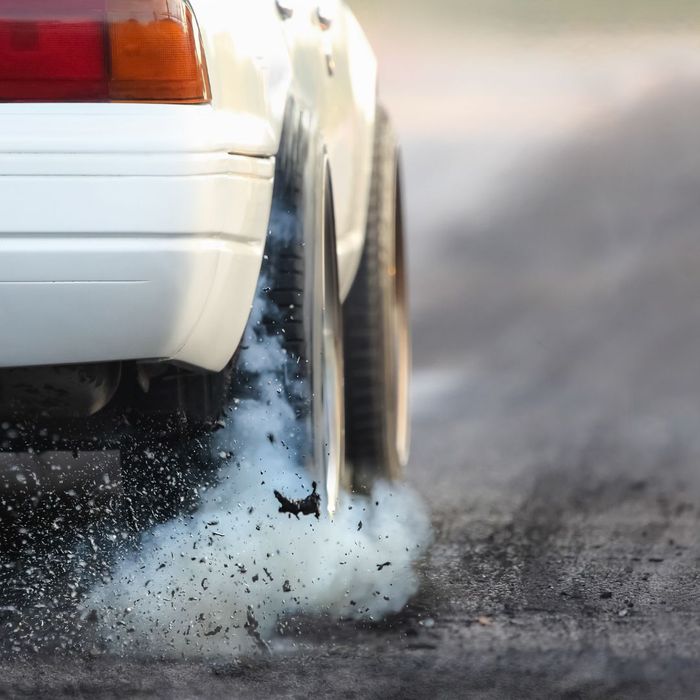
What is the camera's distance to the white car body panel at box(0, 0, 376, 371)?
249cm

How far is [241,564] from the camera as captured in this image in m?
3.07

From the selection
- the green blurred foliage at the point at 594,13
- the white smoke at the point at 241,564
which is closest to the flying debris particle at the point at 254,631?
the white smoke at the point at 241,564

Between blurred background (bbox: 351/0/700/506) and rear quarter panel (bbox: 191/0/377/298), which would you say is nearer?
rear quarter panel (bbox: 191/0/377/298)

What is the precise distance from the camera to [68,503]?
11.2 ft

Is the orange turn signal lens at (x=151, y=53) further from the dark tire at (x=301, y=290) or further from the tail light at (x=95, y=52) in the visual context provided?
the dark tire at (x=301, y=290)

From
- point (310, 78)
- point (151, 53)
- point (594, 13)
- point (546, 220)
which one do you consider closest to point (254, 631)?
point (151, 53)

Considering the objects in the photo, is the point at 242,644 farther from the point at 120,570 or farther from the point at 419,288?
the point at 419,288

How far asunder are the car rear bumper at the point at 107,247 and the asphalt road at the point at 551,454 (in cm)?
61

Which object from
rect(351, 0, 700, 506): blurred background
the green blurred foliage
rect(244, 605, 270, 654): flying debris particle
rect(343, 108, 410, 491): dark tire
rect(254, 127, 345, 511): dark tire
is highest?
rect(254, 127, 345, 511): dark tire

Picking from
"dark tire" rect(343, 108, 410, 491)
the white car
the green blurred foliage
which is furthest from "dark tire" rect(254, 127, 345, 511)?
the green blurred foliage

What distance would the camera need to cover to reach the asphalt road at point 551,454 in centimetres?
281

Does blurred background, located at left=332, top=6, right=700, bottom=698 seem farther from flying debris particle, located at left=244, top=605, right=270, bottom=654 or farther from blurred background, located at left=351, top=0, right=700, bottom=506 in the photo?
flying debris particle, located at left=244, top=605, right=270, bottom=654

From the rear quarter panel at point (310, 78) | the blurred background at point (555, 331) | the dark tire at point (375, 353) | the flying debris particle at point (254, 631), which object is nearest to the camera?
the rear quarter panel at point (310, 78)

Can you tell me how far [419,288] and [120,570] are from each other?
5.56 m
